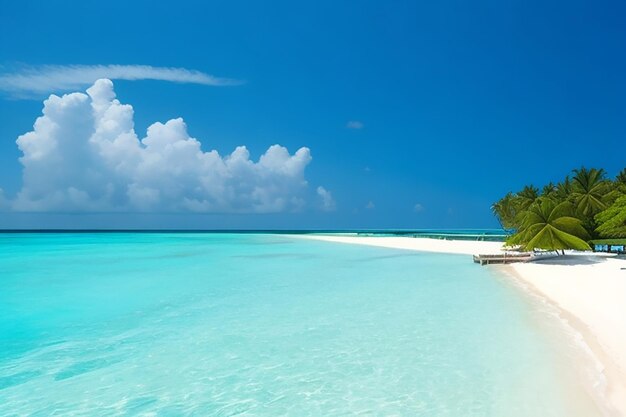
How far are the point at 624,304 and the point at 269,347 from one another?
361 inches

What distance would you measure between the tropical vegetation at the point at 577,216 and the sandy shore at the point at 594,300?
1355 millimetres

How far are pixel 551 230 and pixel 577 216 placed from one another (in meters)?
6.59

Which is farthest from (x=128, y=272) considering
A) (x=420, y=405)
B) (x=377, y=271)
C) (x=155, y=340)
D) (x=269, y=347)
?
(x=420, y=405)

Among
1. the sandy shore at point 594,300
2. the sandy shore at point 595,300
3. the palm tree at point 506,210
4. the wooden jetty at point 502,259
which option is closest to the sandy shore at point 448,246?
the palm tree at point 506,210

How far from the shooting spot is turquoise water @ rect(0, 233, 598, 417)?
565 cm

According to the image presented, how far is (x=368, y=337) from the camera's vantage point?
28.8 ft

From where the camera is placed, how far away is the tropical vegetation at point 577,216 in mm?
19562

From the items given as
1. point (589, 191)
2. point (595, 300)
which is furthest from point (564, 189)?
point (595, 300)

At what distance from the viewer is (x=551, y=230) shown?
2136cm

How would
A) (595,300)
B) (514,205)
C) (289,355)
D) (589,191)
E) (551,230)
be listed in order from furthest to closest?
(514,205)
(589,191)
(551,230)
(595,300)
(289,355)

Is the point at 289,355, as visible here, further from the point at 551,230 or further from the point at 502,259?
the point at 502,259

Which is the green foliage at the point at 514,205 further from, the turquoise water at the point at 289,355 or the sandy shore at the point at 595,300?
the turquoise water at the point at 289,355

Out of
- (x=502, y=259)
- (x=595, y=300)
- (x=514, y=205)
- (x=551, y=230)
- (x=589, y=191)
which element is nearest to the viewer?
(x=595, y=300)

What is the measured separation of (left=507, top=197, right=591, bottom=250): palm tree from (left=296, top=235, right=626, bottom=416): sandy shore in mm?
1131
